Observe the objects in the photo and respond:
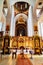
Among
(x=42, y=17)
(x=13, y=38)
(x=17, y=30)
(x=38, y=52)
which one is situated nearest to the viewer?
(x=38, y=52)

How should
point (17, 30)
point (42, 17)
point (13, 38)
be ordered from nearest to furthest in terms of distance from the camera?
point (42, 17), point (13, 38), point (17, 30)

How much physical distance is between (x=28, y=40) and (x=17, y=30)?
1403 centimetres

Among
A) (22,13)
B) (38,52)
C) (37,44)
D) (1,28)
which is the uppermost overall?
(22,13)

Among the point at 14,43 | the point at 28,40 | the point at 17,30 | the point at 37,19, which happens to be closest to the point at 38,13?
the point at 37,19

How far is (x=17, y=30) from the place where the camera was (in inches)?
1245

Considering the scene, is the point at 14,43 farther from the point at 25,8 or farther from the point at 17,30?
the point at 17,30

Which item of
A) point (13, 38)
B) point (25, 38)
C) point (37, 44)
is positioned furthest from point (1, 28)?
point (37, 44)

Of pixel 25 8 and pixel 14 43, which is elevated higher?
pixel 25 8

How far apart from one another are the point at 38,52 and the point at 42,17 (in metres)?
4.70

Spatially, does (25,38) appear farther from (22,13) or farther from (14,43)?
(22,13)

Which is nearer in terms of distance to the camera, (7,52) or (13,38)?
(7,52)

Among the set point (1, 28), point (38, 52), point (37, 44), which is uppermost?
point (1, 28)

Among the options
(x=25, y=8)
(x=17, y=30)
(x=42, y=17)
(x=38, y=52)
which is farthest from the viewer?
(x=17, y=30)

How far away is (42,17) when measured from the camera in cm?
1502
